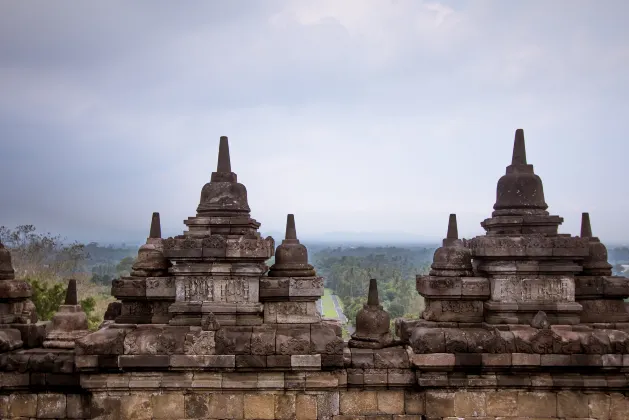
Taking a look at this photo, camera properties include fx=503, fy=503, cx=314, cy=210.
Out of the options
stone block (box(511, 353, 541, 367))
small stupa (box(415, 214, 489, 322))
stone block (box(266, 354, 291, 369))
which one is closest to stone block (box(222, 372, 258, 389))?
stone block (box(266, 354, 291, 369))

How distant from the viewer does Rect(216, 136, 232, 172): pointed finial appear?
6.68m

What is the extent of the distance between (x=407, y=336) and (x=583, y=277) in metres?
2.36

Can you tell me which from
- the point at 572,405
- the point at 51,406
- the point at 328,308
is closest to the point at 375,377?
the point at 572,405

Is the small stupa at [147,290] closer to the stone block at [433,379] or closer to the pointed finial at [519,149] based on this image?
the stone block at [433,379]

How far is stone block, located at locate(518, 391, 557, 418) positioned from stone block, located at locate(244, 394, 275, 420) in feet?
9.40

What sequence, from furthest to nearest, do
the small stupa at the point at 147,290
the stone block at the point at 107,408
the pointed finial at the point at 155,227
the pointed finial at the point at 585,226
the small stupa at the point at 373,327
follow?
the pointed finial at the point at 155,227, the pointed finial at the point at 585,226, the small stupa at the point at 147,290, the small stupa at the point at 373,327, the stone block at the point at 107,408

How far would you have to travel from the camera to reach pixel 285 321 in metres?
6.15

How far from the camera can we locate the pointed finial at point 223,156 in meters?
6.68

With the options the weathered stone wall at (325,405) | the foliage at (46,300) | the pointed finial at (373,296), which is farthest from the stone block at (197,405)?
the foliage at (46,300)

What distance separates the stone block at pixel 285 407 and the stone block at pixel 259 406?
1.9 inches

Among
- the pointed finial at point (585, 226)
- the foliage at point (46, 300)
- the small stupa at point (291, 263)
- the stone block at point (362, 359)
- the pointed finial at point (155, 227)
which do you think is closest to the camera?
the stone block at point (362, 359)

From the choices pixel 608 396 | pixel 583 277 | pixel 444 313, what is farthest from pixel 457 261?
pixel 608 396

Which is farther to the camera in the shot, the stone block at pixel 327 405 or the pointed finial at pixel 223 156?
the pointed finial at pixel 223 156

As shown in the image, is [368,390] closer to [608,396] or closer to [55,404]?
[608,396]
